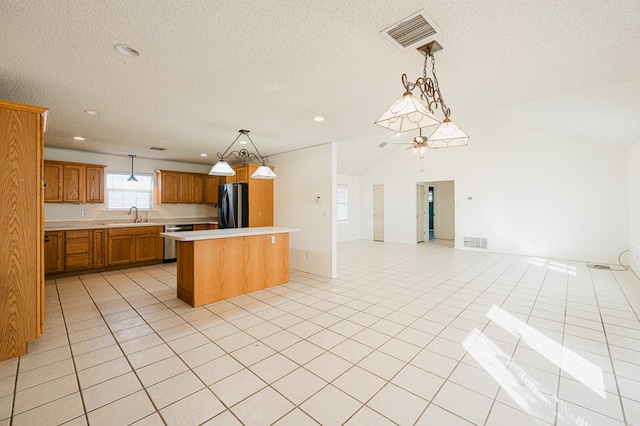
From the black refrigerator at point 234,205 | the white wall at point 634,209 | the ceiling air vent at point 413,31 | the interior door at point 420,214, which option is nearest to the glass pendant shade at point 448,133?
the ceiling air vent at point 413,31

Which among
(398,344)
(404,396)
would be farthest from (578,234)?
(404,396)

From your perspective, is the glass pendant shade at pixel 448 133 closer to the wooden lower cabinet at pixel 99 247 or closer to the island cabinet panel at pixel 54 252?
the wooden lower cabinet at pixel 99 247

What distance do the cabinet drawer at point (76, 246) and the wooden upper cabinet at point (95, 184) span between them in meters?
0.91

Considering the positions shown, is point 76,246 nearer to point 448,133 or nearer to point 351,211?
point 448,133

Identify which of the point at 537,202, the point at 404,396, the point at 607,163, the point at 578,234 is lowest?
the point at 404,396


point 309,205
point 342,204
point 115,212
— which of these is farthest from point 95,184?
point 342,204

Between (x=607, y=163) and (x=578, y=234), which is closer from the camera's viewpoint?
(x=607, y=163)

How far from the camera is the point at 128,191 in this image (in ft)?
20.8

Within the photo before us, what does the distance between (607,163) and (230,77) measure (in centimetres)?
782

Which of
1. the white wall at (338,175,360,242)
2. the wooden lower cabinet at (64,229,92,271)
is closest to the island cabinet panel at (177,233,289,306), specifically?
the wooden lower cabinet at (64,229,92,271)

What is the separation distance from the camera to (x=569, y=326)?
296 centimetres

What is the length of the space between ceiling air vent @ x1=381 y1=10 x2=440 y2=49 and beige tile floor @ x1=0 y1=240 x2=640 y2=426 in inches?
96.0

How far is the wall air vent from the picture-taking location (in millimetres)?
7692

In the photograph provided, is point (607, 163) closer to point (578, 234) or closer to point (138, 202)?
point (578, 234)
